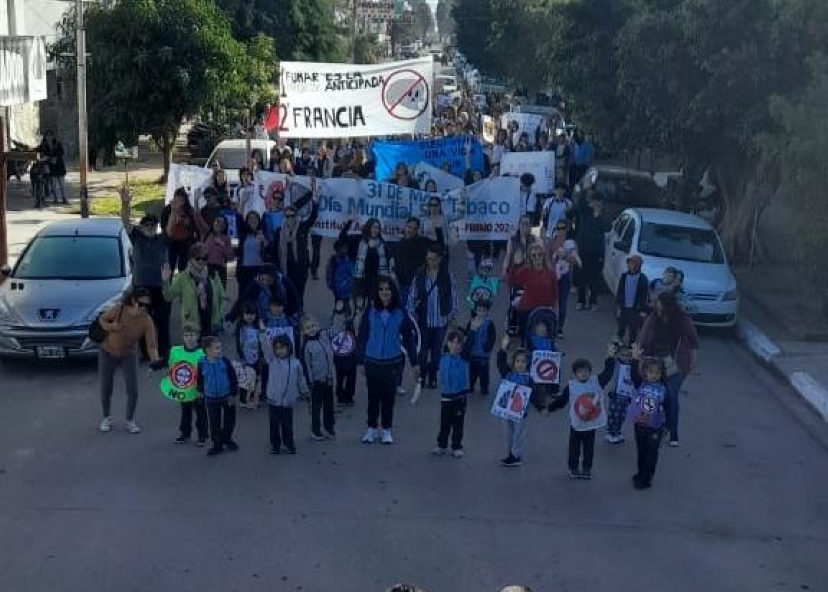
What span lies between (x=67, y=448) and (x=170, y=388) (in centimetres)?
115

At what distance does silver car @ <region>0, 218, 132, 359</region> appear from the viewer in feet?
43.0

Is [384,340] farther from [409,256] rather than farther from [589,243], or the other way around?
[589,243]

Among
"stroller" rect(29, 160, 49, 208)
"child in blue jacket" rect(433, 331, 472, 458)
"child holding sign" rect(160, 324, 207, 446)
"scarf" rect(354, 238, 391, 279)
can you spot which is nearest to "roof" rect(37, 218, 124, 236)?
"scarf" rect(354, 238, 391, 279)

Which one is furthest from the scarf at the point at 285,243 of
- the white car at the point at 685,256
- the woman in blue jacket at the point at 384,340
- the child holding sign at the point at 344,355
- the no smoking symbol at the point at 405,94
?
the no smoking symbol at the point at 405,94

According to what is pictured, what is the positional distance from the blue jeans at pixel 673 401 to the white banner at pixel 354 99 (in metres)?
9.69

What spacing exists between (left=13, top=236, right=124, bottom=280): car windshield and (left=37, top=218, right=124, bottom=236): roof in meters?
0.09

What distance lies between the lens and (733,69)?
711 inches

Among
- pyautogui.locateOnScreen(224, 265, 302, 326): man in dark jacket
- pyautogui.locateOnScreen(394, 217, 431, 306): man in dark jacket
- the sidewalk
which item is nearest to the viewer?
pyautogui.locateOnScreen(224, 265, 302, 326): man in dark jacket

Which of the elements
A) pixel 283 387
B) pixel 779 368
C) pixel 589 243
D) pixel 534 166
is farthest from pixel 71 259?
pixel 534 166

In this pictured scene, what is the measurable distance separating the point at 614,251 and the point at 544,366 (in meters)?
7.33

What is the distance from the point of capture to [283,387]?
10.4 meters

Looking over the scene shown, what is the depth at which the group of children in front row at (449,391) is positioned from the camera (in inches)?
401

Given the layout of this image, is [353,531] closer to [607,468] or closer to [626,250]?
[607,468]

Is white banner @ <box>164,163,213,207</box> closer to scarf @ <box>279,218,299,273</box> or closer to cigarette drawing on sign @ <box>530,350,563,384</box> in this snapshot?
scarf @ <box>279,218,299,273</box>
